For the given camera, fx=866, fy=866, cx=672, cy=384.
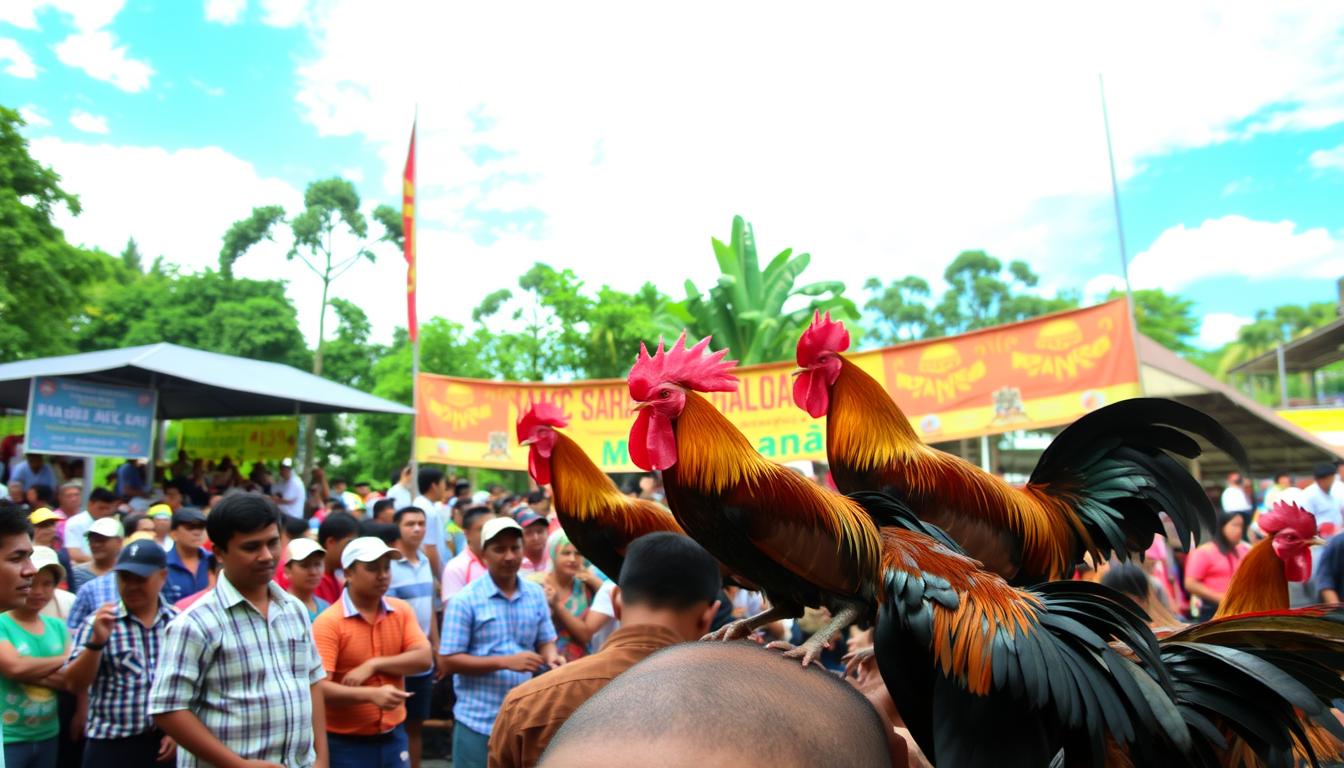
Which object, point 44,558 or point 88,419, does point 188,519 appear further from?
point 88,419

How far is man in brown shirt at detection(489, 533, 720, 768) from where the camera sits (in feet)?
8.36

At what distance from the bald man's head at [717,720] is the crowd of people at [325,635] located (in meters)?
0.01

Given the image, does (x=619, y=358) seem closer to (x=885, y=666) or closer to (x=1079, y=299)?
(x=885, y=666)

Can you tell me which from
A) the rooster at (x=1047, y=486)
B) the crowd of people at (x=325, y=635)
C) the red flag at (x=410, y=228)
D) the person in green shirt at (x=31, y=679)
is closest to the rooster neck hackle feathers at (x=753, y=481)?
the crowd of people at (x=325, y=635)

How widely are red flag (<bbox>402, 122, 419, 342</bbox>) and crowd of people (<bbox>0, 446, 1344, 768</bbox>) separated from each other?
15.6ft

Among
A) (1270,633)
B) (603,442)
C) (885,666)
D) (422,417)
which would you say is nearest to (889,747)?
(885,666)

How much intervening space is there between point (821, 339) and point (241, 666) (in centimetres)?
255

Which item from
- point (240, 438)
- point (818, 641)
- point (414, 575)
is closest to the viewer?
point (818, 641)

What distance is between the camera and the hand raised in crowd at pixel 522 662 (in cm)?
455

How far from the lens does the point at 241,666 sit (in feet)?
11.0

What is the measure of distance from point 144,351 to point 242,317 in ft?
70.2

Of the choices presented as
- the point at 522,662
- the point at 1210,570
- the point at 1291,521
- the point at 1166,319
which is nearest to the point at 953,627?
the point at 1291,521

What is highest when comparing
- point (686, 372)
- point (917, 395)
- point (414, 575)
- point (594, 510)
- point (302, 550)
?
point (917, 395)

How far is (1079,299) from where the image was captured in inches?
2386
